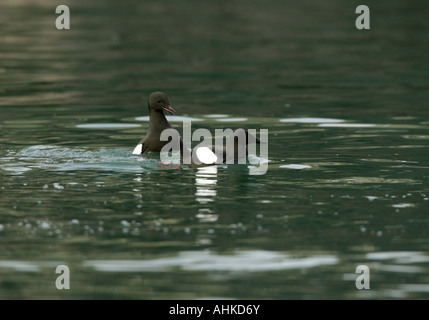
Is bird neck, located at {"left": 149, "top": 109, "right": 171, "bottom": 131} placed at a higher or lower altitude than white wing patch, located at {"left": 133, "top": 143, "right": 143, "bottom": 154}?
higher

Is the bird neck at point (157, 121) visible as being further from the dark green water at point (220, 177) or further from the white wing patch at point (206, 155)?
the white wing patch at point (206, 155)

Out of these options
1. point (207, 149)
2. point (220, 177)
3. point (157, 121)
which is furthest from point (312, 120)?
point (220, 177)

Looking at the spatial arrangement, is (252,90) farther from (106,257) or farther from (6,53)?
(106,257)

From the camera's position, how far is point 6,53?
2947 centimetres

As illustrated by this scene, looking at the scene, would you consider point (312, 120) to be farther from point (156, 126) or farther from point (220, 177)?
point (220, 177)

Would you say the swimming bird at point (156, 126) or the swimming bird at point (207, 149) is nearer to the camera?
the swimming bird at point (207, 149)

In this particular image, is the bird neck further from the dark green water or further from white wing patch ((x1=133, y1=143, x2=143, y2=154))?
the dark green water

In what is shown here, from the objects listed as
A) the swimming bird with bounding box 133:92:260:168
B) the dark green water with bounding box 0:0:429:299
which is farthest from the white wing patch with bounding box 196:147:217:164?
the dark green water with bounding box 0:0:429:299

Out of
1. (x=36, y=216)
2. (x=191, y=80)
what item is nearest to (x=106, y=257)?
(x=36, y=216)

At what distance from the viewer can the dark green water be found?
895 centimetres

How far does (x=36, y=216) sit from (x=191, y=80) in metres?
13.9

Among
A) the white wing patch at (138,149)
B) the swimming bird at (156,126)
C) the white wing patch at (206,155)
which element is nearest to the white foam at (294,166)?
the white wing patch at (206,155)

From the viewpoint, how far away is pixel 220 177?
12.9 metres

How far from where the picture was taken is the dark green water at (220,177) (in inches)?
352
